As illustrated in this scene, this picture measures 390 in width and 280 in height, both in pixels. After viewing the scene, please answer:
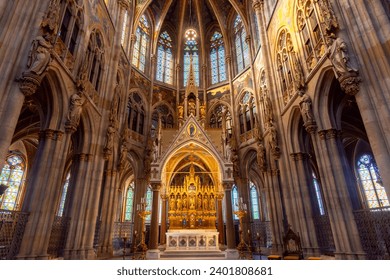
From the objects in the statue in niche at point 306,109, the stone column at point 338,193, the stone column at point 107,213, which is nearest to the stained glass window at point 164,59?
the stone column at point 107,213

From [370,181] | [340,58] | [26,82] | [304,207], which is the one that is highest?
[340,58]

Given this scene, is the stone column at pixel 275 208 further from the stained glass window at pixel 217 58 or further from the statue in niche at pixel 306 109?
the stained glass window at pixel 217 58

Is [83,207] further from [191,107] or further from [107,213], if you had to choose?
[191,107]

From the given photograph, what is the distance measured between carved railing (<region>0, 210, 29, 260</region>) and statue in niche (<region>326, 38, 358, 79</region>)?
40.5 feet

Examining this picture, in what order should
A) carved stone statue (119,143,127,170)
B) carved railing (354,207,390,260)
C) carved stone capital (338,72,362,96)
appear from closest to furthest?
carved railing (354,207,390,260)
carved stone capital (338,72,362,96)
carved stone statue (119,143,127,170)

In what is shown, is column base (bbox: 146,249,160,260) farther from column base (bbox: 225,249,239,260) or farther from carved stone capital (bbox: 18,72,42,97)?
carved stone capital (bbox: 18,72,42,97)

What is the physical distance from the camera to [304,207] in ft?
40.1

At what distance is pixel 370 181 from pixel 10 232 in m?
25.3

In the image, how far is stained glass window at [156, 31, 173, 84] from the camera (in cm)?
2659

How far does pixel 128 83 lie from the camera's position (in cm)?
2042

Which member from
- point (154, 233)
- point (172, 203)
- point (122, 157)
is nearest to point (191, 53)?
point (122, 157)

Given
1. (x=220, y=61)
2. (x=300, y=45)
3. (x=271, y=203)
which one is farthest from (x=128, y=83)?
(x=271, y=203)

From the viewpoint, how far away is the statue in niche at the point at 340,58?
8266 millimetres

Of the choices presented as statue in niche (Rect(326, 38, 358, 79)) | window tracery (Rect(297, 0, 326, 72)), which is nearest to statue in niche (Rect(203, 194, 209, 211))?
window tracery (Rect(297, 0, 326, 72))
